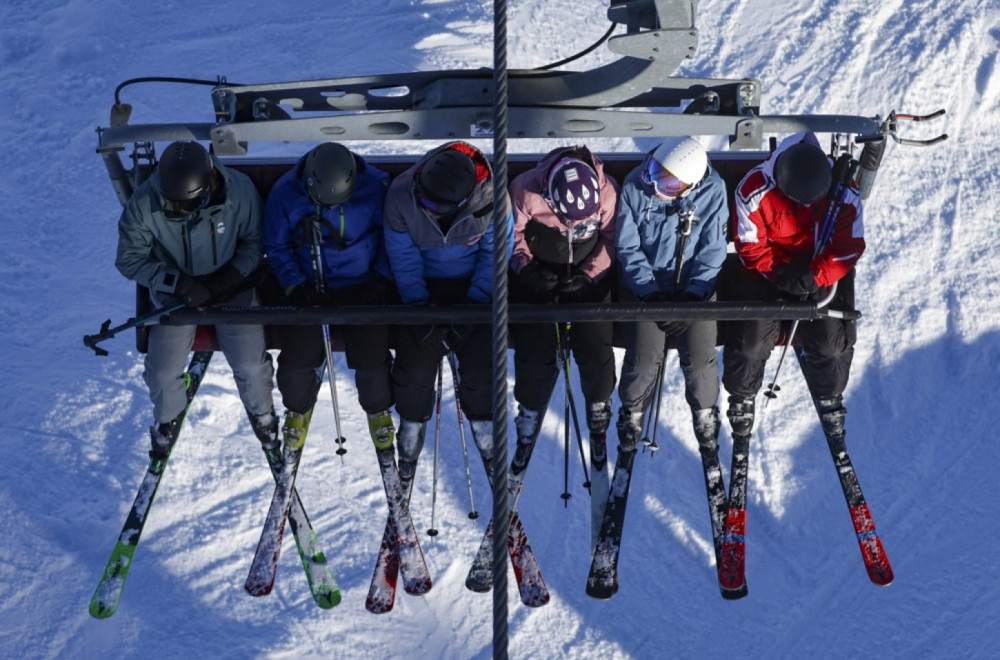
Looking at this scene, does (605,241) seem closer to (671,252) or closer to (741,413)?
(671,252)

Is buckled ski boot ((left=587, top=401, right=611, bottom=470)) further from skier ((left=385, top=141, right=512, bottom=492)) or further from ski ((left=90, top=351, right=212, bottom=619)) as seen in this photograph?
ski ((left=90, top=351, right=212, bottom=619))

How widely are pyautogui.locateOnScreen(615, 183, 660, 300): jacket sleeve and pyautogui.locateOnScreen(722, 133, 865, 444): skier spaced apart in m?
0.63

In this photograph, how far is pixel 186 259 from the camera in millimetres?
7457

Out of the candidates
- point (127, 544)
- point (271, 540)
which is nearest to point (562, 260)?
point (271, 540)

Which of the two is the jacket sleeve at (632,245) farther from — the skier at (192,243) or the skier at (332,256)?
the skier at (192,243)

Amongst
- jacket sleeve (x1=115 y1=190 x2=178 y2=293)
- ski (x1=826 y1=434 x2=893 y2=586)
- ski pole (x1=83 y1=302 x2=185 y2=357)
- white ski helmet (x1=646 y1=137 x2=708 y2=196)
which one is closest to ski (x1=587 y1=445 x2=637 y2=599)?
ski (x1=826 y1=434 x2=893 y2=586)

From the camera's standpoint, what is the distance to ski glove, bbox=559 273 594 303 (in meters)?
7.53

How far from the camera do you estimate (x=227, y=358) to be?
786 centimetres

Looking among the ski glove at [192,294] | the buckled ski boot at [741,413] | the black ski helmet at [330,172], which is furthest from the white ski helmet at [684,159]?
the ski glove at [192,294]

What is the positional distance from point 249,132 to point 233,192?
56 cm

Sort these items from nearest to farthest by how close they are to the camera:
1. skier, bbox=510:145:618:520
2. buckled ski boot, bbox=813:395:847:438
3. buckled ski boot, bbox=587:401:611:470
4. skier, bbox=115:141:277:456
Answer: skier, bbox=115:141:277:456
skier, bbox=510:145:618:520
buckled ski boot, bbox=587:401:611:470
buckled ski boot, bbox=813:395:847:438

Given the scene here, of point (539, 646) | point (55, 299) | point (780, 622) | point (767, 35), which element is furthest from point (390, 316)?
point (767, 35)

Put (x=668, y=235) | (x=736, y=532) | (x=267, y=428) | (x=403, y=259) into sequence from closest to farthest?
1. (x=403, y=259)
2. (x=668, y=235)
3. (x=267, y=428)
4. (x=736, y=532)

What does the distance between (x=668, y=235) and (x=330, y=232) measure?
203cm
